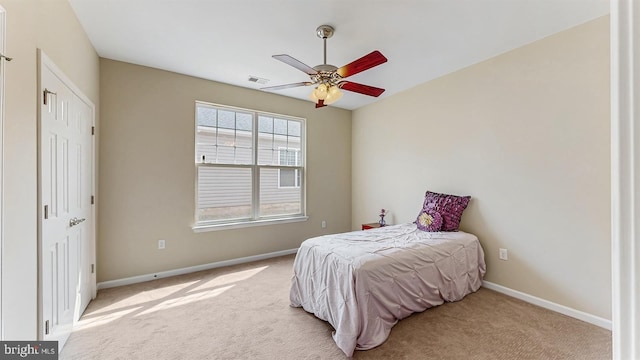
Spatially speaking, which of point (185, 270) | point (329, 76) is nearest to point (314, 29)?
point (329, 76)

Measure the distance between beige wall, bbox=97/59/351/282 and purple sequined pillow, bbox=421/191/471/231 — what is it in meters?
2.48

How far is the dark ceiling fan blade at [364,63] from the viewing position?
79.3 inches

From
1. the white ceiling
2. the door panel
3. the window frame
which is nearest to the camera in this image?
the door panel

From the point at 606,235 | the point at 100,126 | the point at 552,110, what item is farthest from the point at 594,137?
the point at 100,126

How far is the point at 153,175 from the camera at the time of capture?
335 cm

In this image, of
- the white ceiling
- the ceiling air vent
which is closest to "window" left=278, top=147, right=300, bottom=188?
the ceiling air vent

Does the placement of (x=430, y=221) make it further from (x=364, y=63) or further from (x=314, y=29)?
(x=314, y=29)

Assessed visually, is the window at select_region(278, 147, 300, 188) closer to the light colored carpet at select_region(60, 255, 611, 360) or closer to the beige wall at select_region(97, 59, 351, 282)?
the beige wall at select_region(97, 59, 351, 282)

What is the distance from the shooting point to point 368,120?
481 cm

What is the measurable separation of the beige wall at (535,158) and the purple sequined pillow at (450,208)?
14cm

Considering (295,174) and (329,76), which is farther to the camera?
(295,174)

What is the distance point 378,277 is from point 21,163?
7.97ft

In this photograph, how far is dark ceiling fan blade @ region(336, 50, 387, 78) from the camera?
6.61 feet

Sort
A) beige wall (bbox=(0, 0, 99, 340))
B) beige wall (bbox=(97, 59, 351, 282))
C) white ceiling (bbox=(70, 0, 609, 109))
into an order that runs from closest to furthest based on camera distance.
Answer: beige wall (bbox=(0, 0, 99, 340)) → white ceiling (bbox=(70, 0, 609, 109)) → beige wall (bbox=(97, 59, 351, 282))
